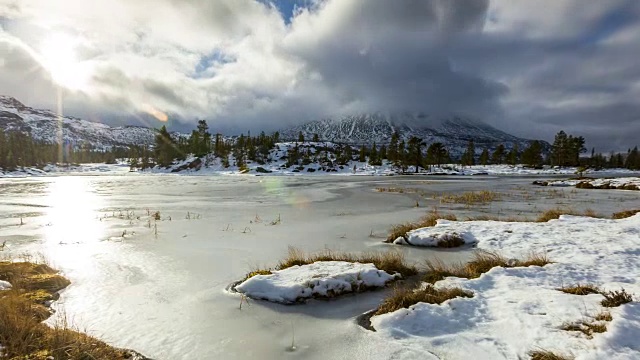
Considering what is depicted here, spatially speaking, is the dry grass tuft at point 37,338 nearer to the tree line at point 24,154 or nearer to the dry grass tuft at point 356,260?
the dry grass tuft at point 356,260

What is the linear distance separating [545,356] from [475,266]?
16.0 ft

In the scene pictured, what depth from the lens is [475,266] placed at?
966 cm

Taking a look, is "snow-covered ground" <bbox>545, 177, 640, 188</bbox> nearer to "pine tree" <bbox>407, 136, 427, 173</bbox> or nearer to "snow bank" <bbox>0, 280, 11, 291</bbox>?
"snow bank" <bbox>0, 280, 11, 291</bbox>

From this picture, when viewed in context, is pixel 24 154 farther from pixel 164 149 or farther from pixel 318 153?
pixel 318 153

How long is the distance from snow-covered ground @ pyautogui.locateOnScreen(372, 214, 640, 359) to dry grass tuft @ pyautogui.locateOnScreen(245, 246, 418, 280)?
1421 millimetres

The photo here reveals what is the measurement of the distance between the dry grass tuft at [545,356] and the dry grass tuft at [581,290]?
2.98 meters

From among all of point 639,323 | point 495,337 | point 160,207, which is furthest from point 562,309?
point 160,207

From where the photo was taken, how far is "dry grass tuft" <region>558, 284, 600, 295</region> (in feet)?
23.6

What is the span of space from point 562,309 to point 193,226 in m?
15.0

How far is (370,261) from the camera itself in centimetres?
1017

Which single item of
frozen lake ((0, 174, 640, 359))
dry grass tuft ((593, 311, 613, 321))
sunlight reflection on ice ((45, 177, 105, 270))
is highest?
dry grass tuft ((593, 311, 613, 321))

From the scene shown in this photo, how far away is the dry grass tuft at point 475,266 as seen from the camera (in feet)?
29.8

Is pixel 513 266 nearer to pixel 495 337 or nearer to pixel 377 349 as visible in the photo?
pixel 495 337

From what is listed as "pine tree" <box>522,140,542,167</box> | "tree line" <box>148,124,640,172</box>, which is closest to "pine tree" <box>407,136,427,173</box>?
"tree line" <box>148,124,640,172</box>
